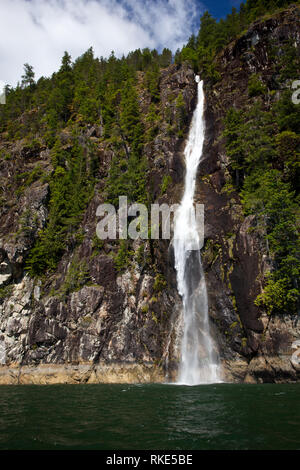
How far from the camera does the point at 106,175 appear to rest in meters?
48.2

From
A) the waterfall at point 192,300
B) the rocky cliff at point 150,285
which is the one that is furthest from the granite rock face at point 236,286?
the waterfall at point 192,300

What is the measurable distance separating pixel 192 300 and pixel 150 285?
5484 mm

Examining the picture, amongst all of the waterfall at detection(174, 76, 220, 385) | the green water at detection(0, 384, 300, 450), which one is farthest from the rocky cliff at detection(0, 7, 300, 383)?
the green water at detection(0, 384, 300, 450)

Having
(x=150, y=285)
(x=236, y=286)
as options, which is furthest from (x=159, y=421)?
Answer: (x=150, y=285)

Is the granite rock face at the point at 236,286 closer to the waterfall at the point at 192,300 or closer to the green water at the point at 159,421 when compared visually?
the waterfall at the point at 192,300

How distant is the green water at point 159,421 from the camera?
994 cm

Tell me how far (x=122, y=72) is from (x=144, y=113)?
60.6 feet

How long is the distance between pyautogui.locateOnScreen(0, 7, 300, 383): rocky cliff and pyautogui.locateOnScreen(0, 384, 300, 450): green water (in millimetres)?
7109

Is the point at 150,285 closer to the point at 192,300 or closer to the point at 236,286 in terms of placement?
the point at 192,300

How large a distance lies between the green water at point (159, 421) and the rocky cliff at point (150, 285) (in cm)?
711

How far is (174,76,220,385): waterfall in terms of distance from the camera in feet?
88.7

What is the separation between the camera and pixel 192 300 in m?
30.0

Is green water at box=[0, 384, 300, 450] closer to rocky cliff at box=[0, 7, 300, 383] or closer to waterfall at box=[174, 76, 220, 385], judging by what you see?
rocky cliff at box=[0, 7, 300, 383]
